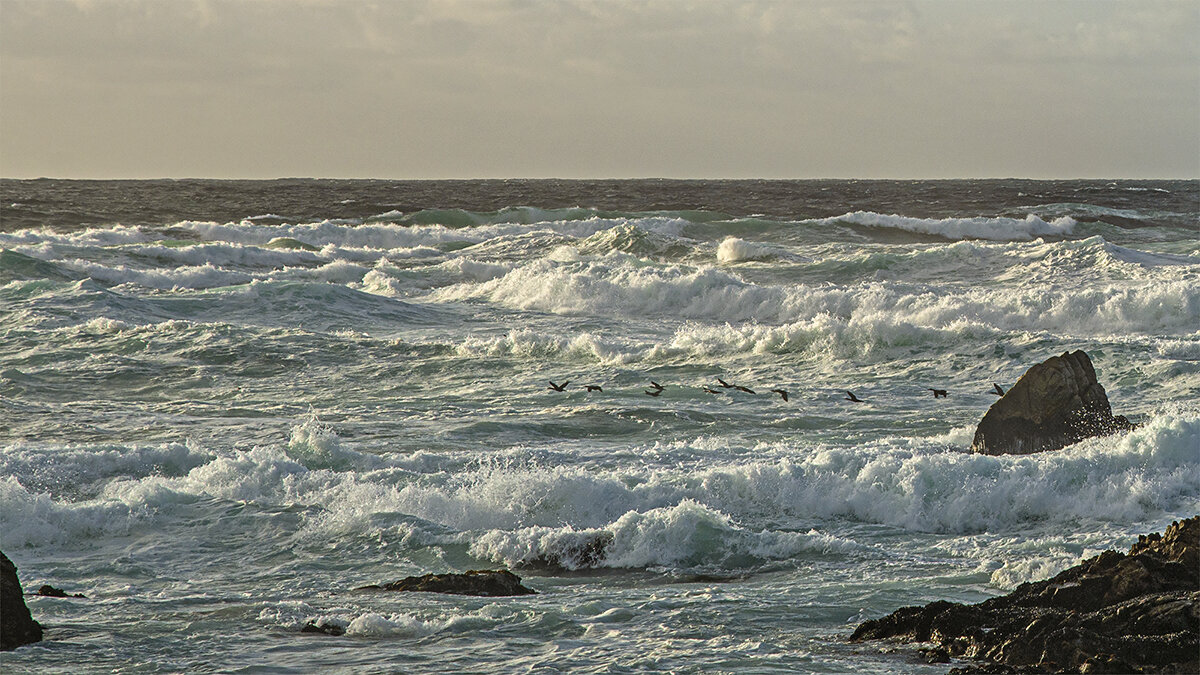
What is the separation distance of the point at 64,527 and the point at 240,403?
7.98m

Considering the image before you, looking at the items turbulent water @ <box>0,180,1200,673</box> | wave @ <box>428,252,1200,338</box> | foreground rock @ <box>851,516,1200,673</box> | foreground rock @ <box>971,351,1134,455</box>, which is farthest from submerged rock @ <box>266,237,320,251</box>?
foreground rock @ <box>851,516,1200,673</box>

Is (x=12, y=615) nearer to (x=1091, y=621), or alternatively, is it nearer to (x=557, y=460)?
(x=1091, y=621)

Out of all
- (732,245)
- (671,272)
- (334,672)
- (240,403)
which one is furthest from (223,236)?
(334,672)

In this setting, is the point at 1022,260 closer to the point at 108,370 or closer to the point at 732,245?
the point at 732,245

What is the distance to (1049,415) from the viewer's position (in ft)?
46.9

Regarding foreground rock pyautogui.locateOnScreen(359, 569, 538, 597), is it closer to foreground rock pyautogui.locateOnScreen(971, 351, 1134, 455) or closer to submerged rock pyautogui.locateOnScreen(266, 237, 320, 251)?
foreground rock pyautogui.locateOnScreen(971, 351, 1134, 455)

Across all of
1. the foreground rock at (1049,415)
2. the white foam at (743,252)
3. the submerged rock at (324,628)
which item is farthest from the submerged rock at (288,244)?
the submerged rock at (324,628)

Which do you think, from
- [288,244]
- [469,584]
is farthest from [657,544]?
[288,244]

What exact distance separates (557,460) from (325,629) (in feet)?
21.9

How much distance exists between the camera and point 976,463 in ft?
43.4

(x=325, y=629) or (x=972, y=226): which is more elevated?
(x=972, y=226)

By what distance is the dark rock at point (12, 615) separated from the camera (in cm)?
836

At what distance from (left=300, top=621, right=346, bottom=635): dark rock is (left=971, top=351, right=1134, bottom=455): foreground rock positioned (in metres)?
8.18

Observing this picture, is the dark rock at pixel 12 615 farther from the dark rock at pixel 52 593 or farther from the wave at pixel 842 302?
the wave at pixel 842 302
